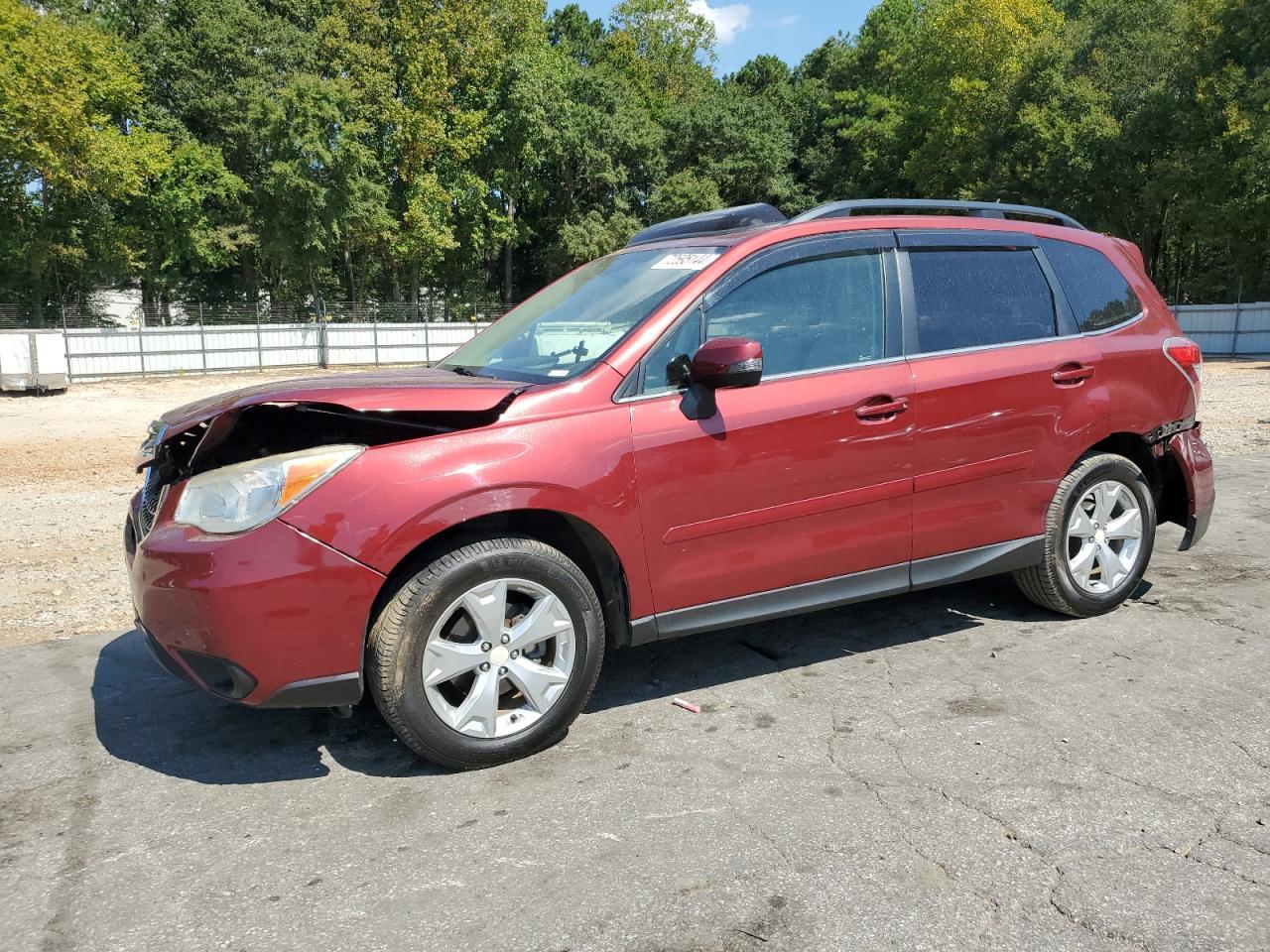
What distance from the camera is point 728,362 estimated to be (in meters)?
3.39

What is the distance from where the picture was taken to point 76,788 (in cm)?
323

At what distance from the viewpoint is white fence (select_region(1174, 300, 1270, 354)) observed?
1188 inches

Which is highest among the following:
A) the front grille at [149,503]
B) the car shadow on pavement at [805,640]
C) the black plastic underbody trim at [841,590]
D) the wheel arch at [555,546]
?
the front grille at [149,503]

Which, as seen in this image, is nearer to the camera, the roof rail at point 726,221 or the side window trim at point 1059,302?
the roof rail at point 726,221

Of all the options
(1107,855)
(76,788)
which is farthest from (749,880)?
(76,788)

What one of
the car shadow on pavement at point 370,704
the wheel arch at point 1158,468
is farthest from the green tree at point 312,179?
the wheel arch at point 1158,468

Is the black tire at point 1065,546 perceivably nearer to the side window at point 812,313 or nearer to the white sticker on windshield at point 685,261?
the side window at point 812,313

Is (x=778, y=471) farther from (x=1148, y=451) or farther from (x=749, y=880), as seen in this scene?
(x=1148, y=451)

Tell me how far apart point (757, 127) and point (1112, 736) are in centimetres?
5384

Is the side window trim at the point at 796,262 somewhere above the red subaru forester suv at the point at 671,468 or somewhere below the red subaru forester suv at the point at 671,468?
above

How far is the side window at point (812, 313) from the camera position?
3799 mm

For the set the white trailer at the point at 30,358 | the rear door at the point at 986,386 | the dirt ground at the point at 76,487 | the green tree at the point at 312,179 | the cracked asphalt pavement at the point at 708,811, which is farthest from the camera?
the green tree at the point at 312,179

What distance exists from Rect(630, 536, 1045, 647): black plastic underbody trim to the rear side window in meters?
1.13

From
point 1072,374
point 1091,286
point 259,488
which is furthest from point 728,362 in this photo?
point 1091,286
